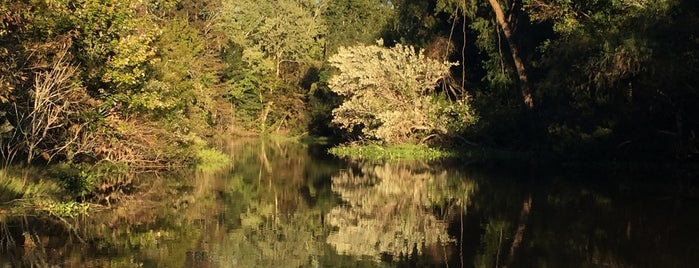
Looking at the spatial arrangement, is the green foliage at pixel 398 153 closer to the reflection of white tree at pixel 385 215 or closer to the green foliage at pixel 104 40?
the reflection of white tree at pixel 385 215

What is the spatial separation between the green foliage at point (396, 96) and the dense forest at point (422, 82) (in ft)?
0.29

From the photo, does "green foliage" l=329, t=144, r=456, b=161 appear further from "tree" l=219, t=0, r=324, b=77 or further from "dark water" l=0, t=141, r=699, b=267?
"tree" l=219, t=0, r=324, b=77

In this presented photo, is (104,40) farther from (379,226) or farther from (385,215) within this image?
(379,226)

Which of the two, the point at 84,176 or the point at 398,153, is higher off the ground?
the point at 84,176

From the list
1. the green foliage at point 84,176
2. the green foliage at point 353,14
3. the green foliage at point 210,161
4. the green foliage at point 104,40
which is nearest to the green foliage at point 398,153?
the green foliage at point 210,161

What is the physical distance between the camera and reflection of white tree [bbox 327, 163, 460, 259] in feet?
44.9

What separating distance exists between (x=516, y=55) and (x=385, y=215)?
22246 millimetres

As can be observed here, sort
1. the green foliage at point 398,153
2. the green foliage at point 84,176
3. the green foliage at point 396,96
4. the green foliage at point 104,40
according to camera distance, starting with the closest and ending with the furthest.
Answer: the green foliage at point 104,40, the green foliage at point 84,176, the green foliage at point 398,153, the green foliage at point 396,96

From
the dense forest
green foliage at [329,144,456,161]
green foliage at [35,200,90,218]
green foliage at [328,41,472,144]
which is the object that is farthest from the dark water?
green foliage at [328,41,472,144]

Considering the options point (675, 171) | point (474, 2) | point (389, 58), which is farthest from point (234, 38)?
point (675, 171)

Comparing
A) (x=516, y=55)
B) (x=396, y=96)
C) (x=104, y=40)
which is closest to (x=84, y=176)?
(x=104, y=40)

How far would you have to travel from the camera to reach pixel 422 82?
1640 inches

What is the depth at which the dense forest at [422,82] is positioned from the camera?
59.3ft

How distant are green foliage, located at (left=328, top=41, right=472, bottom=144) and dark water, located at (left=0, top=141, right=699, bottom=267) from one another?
46.0ft
